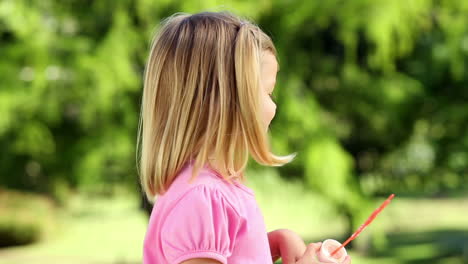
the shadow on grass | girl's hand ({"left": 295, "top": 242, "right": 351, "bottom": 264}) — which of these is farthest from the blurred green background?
girl's hand ({"left": 295, "top": 242, "right": 351, "bottom": 264})

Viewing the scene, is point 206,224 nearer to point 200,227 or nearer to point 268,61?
point 200,227

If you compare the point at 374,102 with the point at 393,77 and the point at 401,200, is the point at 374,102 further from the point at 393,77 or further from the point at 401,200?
the point at 401,200

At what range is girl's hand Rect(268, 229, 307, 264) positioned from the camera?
1463 mm

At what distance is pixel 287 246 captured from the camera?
1481mm

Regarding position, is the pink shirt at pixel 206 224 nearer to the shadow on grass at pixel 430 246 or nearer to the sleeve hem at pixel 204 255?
the sleeve hem at pixel 204 255

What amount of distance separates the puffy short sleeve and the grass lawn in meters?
4.73

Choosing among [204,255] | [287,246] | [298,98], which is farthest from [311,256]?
[298,98]

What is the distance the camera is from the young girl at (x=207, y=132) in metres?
1.27

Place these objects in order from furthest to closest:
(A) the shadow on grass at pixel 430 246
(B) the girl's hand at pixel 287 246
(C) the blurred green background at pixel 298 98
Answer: (A) the shadow on grass at pixel 430 246 < (C) the blurred green background at pixel 298 98 < (B) the girl's hand at pixel 287 246

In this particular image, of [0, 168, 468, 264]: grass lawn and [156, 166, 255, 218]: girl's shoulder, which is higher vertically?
[156, 166, 255, 218]: girl's shoulder

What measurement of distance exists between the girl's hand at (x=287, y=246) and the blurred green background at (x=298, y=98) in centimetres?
310

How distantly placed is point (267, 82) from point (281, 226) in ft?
23.4

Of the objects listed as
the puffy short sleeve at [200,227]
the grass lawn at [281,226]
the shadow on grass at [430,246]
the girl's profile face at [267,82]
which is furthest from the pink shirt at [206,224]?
the shadow on grass at [430,246]

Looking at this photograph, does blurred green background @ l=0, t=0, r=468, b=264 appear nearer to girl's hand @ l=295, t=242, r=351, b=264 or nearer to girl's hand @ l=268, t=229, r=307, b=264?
girl's hand @ l=268, t=229, r=307, b=264
